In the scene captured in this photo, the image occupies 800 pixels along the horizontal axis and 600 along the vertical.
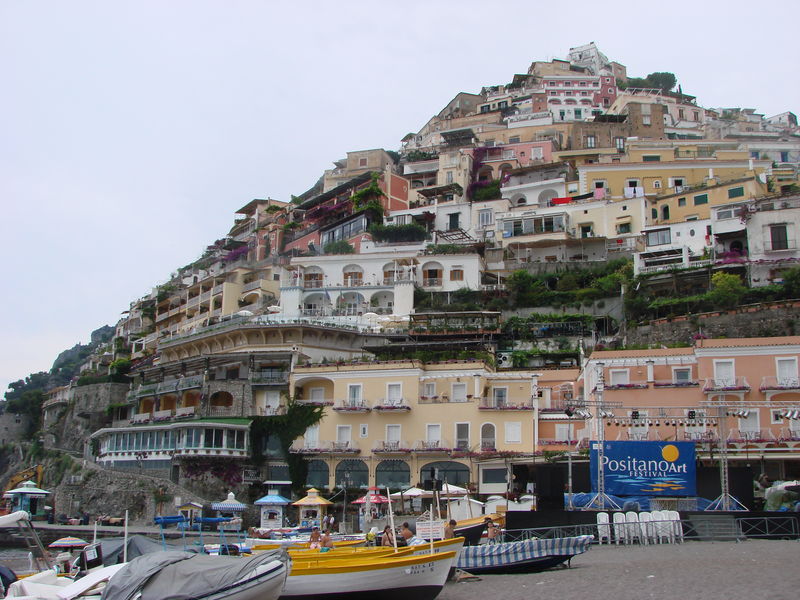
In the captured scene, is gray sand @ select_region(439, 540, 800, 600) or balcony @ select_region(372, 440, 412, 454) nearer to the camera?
gray sand @ select_region(439, 540, 800, 600)

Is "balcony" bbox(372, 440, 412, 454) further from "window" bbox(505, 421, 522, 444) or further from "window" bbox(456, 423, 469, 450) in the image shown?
"window" bbox(505, 421, 522, 444)

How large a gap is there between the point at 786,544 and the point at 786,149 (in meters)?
63.1

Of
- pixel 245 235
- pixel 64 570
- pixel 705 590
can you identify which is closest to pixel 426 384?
pixel 64 570

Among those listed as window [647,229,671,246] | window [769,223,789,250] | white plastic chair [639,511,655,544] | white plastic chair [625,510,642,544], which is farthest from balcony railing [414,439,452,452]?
window [769,223,789,250]

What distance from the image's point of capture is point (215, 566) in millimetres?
17250

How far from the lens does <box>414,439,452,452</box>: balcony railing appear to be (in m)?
42.9

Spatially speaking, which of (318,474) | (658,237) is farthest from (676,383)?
(658,237)

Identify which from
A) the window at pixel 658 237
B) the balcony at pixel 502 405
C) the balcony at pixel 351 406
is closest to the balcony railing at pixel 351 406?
the balcony at pixel 351 406

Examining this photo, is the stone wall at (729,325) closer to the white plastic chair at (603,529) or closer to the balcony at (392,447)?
the balcony at (392,447)

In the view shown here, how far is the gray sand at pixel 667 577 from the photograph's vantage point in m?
18.1

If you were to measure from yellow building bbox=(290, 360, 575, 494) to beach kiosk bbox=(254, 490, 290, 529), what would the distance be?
279cm

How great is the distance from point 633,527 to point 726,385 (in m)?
14.6

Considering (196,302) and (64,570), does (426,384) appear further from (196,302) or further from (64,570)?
(196,302)

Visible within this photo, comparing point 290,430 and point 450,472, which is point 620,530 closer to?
point 450,472
